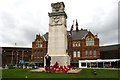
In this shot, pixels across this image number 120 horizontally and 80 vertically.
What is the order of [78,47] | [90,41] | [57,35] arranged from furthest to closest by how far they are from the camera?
[78,47] < [90,41] < [57,35]

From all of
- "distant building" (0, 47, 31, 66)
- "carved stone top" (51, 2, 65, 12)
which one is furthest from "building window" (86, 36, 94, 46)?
"carved stone top" (51, 2, 65, 12)

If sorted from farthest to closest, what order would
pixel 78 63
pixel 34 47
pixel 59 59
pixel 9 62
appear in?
pixel 9 62, pixel 34 47, pixel 78 63, pixel 59 59

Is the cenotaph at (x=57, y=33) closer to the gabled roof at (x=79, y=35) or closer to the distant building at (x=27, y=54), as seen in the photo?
the distant building at (x=27, y=54)

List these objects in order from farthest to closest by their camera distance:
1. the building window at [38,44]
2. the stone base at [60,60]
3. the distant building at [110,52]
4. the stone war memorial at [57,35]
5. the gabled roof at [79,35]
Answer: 1. the building window at [38,44]
2. the distant building at [110,52]
3. the gabled roof at [79,35]
4. the stone war memorial at [57,35]
5. the stone base at [60,60]

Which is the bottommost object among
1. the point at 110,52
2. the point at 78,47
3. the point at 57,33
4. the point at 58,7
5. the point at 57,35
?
the point at 110,52

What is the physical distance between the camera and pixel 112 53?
266 feet

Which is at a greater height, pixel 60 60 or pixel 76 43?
pixel 76 43

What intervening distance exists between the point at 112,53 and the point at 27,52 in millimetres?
35616

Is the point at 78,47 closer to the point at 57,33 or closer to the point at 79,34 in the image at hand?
the point at 79,34

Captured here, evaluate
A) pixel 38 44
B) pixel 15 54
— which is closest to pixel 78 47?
pixel 38 44

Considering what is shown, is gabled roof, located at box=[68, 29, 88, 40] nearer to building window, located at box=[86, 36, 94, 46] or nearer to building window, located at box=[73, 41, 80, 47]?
building window, located at box=[73, 41, 80, 47]

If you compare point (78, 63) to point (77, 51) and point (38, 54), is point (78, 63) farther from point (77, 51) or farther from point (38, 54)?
point (38, 54)

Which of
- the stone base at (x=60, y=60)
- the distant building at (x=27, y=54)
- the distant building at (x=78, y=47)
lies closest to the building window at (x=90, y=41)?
the distant building at (x=78, y=47)

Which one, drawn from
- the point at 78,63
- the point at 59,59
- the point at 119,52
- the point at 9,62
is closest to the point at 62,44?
the point at 59,59
